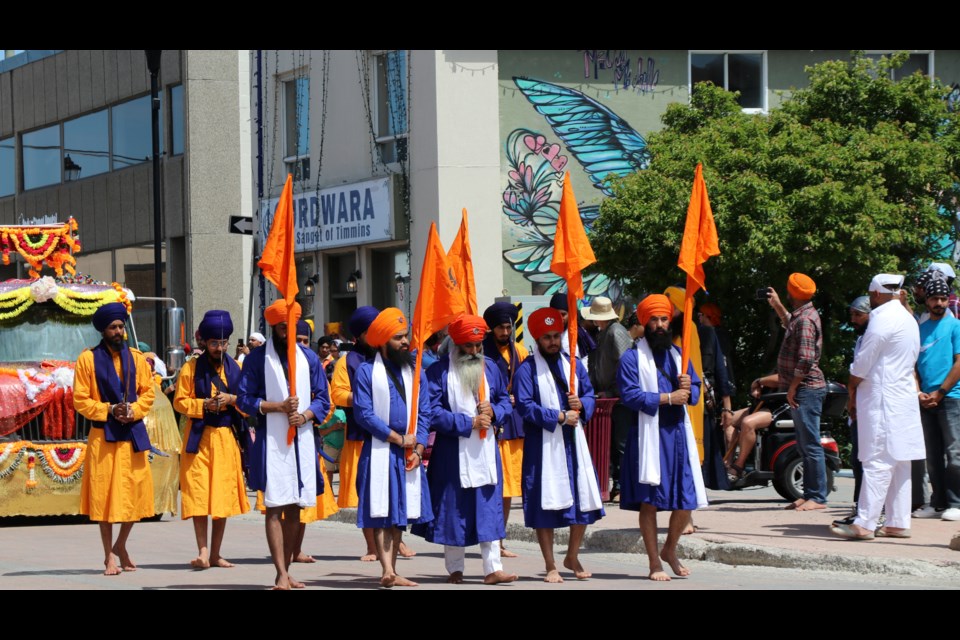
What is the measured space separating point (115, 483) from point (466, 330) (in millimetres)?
3072

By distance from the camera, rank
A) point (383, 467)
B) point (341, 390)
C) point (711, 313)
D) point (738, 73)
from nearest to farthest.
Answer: point (383, 467) < point (341, 390) < point (711, 313) < point (738, 73)

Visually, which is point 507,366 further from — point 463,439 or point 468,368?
point 463,439

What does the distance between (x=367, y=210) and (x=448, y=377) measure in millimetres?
17150

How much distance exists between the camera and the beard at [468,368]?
411 inches

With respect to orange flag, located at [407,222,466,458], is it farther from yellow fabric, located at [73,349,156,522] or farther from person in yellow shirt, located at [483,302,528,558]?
yellow fabric, located at [73,349,156,522]

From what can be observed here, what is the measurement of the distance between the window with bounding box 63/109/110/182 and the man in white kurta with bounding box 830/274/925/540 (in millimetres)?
30788

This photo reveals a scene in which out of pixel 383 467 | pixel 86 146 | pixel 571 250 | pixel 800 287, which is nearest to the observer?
pixel 383 467

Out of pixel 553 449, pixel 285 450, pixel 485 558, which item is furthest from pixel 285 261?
pixel 485 558

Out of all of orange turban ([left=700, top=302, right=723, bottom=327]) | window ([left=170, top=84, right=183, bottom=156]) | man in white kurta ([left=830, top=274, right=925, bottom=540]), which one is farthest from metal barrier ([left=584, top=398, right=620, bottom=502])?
window ([left=170, top=84, right=183, bottom=156])

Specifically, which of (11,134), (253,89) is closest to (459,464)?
(253,89)

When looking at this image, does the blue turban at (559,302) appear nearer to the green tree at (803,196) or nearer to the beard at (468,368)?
the beard at (468,368)

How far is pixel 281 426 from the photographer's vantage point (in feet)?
33.9

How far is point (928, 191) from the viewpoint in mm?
22031

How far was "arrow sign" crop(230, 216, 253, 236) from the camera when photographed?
25.9 metres
